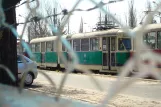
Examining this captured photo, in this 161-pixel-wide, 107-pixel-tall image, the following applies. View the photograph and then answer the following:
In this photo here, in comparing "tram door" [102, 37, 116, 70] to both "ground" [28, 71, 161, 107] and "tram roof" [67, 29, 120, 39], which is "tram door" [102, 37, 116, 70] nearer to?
"tram roof" [67, 29, 120, 39]

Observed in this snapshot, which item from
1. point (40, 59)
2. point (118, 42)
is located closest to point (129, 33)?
point (118, 42)

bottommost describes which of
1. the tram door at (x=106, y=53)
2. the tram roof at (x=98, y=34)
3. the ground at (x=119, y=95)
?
the ground at (x=119, y=95)

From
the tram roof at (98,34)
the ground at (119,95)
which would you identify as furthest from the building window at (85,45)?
the ground at (119,95)

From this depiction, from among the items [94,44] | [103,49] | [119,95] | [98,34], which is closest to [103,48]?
[103,49]

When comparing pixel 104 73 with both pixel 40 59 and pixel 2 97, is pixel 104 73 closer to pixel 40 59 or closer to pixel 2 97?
pixel 40 59

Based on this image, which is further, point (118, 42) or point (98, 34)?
point (98, 34)

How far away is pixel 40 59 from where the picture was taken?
1161 inches

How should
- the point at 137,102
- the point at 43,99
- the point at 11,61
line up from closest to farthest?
the point at 43,99, the point at 11,61, the point at 137,102

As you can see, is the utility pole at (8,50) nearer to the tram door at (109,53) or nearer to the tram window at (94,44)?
the tram door at (109,53)

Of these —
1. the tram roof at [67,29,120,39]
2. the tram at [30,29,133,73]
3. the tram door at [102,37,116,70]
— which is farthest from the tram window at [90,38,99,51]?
the tram door at [102,37,116,70]

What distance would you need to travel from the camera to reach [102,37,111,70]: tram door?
20.7 m

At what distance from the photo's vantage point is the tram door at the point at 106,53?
67.8 feet

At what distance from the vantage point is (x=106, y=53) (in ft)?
68.1

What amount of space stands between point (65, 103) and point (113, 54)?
1892 cm
